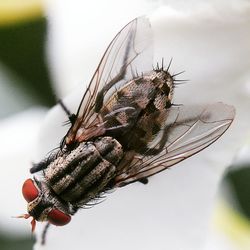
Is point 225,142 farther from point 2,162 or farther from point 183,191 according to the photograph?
point 2,162

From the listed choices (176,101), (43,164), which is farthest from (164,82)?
(43,164)

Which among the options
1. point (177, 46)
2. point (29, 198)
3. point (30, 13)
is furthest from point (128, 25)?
point (30, 13)

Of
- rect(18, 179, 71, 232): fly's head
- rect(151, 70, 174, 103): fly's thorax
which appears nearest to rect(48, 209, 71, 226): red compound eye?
rect(18, 179, 71, 232): fly's head

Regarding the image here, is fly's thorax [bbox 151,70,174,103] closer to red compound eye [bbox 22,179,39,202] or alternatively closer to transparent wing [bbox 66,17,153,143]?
transparent wing [bbox 66,17,153,143]

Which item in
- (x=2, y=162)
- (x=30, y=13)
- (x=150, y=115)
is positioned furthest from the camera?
(x=30, y=13)

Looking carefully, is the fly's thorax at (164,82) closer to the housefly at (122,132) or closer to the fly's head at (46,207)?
the housefly at (122,132)

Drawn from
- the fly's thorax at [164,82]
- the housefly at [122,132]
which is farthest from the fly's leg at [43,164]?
the fly's thorax at [164,82]

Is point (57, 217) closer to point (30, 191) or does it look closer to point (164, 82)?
point (30, 191)
